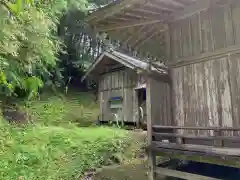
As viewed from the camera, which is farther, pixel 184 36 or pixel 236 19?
pixel 184 36

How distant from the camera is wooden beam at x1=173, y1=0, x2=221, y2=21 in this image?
17.6ft

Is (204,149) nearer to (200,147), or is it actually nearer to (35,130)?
(200,147)

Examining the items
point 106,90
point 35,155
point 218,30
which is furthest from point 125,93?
point 218,30

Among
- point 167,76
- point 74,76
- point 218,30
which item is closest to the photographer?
point 218,30

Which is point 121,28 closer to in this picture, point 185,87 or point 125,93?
point 185,87

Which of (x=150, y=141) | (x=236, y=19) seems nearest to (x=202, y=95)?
(x=150, y=141)

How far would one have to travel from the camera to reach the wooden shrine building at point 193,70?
498 centimetres

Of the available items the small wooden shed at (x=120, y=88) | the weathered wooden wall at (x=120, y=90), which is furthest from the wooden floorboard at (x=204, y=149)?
the weathered wooden wall at (x=120, y=90)

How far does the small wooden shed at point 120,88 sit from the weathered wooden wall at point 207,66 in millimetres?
7096

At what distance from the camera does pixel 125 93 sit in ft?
50.1

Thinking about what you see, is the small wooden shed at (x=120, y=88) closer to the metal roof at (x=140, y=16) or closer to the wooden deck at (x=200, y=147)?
the metal roof at (x=140, y=16)

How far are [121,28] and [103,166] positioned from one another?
4713mm

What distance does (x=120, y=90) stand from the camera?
1562cm

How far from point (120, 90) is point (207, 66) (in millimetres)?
10348
